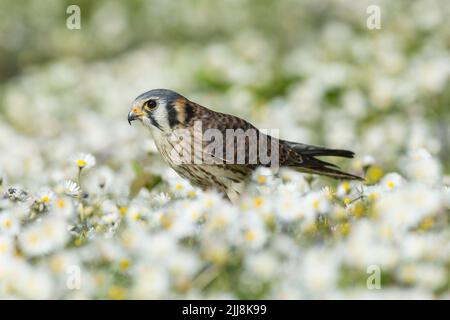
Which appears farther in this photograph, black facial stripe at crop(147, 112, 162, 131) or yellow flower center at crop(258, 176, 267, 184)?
black facial stripe at crop(147, 112, 162, 131)

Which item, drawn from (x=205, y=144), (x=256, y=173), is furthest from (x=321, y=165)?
(x=205, y=144)

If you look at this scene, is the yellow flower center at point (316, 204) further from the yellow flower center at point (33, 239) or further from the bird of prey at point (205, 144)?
the yellow flower center at point (33, 239)

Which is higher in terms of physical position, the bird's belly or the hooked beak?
the hooked beak

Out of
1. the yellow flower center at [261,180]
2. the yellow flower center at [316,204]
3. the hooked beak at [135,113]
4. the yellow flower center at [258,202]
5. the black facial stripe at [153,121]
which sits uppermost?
the hooked beak at [135,113]

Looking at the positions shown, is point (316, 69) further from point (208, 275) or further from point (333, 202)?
point (208, 275)

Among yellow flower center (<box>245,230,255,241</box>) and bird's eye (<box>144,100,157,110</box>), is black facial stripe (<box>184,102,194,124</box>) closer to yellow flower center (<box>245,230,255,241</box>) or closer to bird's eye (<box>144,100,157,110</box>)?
bird's eye (<box>144,100,157,110</box>)

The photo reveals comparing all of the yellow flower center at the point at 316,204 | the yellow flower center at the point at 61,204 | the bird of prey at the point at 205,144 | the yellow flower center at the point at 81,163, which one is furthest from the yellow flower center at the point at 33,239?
the bird of prey at the point at 205,144

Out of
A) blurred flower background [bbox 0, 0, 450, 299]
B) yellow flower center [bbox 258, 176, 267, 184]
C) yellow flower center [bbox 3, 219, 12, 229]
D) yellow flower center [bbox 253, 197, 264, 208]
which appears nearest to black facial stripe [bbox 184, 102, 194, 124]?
blurred flower background [bbox 0, 0, 450, 299]

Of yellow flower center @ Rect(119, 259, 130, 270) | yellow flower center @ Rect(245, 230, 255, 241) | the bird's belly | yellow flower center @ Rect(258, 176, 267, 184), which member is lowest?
yellow flower center @ Rect(119, 259, 130, 270)

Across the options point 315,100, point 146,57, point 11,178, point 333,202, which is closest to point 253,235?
point 333,202
